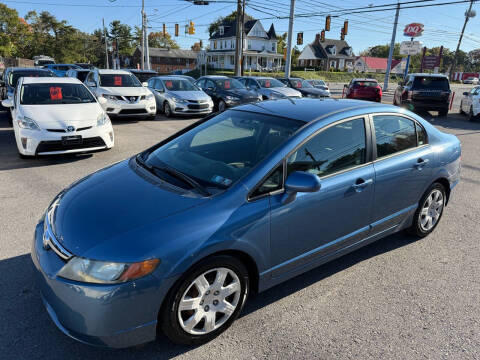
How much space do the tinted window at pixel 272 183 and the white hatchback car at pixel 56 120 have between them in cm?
528

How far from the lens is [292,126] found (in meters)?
3.07

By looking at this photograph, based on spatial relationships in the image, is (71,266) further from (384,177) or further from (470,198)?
(470,198)

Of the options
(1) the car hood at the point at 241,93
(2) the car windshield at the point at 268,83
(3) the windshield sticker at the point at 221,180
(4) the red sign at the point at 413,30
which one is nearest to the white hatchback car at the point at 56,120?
(3) the windshield sticker at the point at 221,180

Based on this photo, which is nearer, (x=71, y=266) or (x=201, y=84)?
(x=71, y=266)

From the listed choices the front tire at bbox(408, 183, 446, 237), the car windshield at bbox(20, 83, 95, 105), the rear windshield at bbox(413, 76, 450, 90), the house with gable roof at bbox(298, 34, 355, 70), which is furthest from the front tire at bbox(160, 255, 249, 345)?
the house with gable roof at bbox(298, 34, 355, 70)

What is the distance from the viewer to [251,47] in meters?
66.8

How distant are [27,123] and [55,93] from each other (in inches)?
57.4

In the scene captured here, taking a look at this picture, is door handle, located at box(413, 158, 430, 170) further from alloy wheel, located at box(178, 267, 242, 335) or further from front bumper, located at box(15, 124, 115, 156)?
front bumper, located at box(15, 124, 115, 156)

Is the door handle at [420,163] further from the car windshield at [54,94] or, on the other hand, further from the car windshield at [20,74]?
the car windshield at [20,74]

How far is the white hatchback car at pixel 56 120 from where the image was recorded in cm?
659

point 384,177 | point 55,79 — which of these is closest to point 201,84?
point 55,79

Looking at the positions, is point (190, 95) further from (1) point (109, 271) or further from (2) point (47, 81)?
(1) point (109, 271)

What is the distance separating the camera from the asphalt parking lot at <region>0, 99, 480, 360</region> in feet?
8.24

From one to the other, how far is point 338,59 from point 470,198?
8262cm
